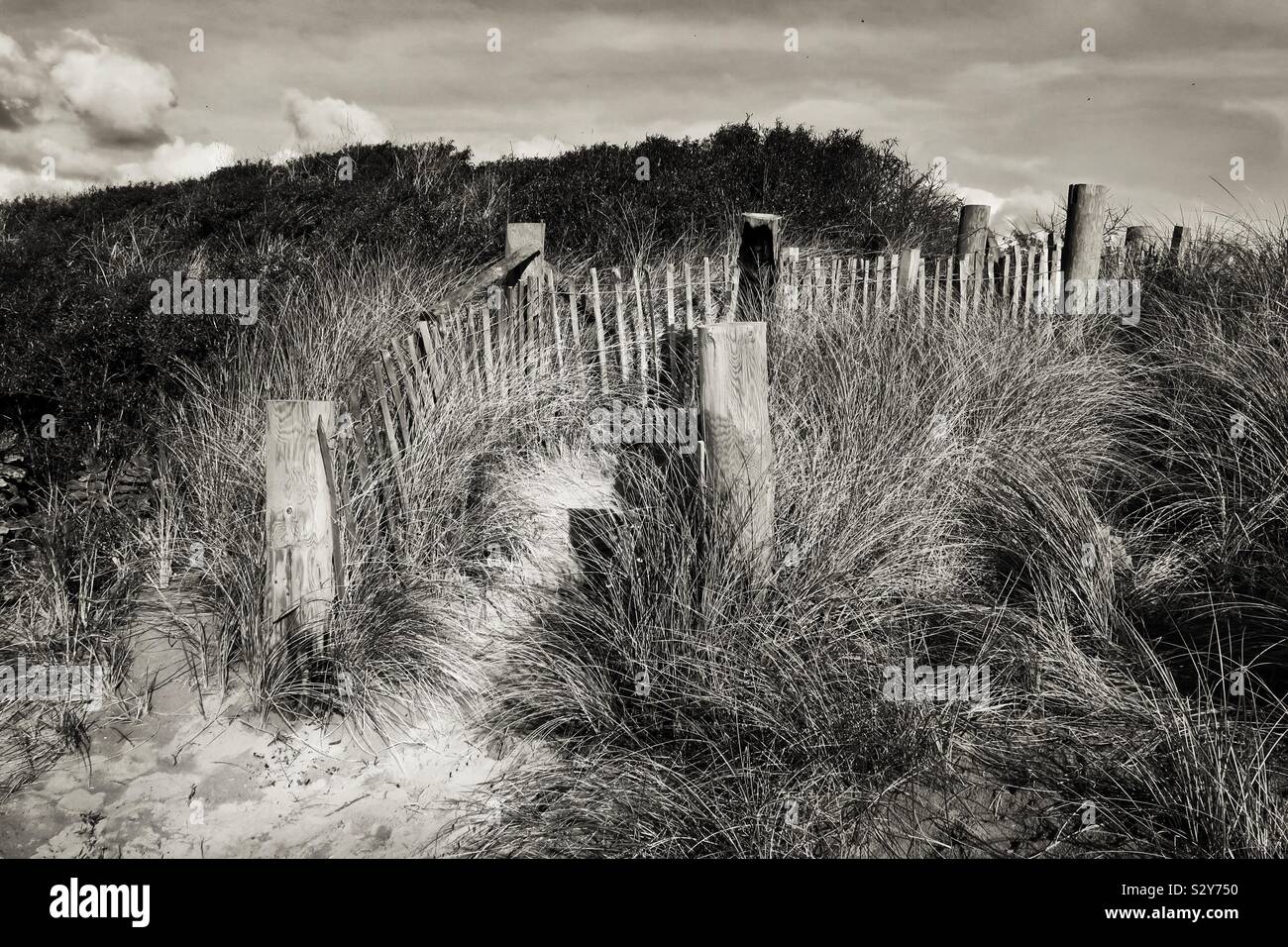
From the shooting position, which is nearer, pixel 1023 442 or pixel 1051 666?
pixel 1051 666

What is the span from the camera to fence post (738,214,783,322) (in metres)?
6.41

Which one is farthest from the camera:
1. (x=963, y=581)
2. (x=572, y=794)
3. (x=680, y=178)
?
(x=680, y=178)

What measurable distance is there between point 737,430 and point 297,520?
1.83m

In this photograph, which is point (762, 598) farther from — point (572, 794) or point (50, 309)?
point (50, 309)

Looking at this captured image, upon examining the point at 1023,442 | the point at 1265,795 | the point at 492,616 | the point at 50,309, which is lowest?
the point at 1265,795

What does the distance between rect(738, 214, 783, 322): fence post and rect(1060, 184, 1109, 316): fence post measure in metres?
2.80

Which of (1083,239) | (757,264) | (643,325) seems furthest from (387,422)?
(1083,239)

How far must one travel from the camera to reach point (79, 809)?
120 inches

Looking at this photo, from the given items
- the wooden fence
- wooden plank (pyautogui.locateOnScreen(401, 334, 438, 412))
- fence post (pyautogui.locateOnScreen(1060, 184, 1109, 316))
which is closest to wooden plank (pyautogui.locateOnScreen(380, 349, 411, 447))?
the wooden fence

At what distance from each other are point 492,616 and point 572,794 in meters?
1.31

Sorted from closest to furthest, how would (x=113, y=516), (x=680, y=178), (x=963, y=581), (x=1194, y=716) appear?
(x=1194, y=716)
(x=963, y=581)
(x=113, y=516)
(x=680, y=178)

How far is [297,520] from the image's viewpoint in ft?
11.2

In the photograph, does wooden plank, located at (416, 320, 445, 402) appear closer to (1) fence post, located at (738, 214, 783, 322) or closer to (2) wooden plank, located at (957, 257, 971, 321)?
(1) fence post, located at (738, 214, 783, 322)
